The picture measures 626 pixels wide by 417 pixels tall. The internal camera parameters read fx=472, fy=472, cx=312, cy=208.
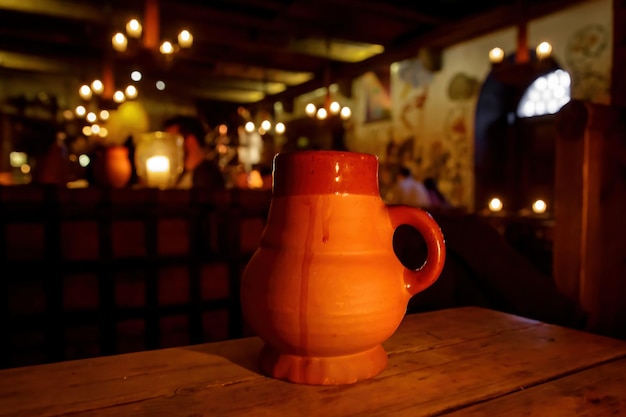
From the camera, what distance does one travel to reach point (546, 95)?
5648 millimetres

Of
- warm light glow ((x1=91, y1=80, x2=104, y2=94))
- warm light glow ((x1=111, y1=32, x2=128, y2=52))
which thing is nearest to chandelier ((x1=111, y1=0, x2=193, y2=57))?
warm light glow ((x1=111, y1=32, x2=128, y2=52))

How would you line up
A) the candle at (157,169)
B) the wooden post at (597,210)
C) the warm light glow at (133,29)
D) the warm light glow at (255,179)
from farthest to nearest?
the warm light glow at (255,179) → the warm light glow at (133,29) → the candle at (157,169) → the wooden post at (597,210)

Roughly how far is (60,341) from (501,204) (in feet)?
17.9

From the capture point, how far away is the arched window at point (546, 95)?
532cm

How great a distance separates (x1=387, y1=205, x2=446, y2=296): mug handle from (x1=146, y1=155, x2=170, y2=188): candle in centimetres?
167

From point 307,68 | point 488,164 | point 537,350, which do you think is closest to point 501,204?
point 488,164

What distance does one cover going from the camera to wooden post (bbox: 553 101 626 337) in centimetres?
195

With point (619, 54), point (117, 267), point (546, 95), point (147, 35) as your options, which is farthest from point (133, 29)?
point (546, 95)

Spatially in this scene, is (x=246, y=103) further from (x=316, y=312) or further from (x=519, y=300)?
(x=316, y=312)

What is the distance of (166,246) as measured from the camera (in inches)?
72.4

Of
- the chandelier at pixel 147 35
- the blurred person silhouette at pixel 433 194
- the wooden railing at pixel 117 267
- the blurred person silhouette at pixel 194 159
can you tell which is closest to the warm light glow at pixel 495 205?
the blurred person silhouette at pixel 433 194

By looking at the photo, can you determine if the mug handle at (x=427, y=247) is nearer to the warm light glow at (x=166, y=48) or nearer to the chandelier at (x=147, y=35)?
the chandelier at (x=147, y=35)

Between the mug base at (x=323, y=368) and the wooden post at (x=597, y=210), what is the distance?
1.67 m

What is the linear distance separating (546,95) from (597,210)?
4240 millimetres
